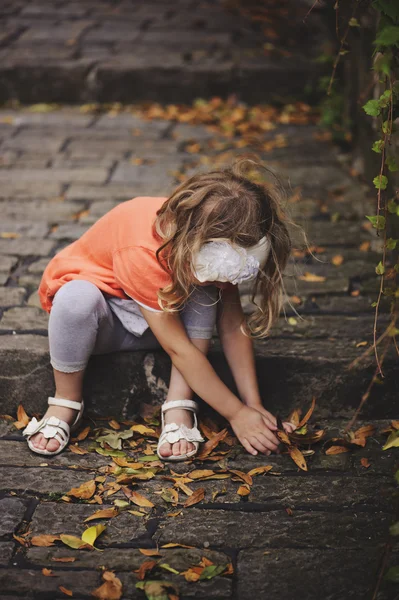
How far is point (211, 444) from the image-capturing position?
249 cm

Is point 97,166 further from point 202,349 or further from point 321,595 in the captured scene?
point 321,595

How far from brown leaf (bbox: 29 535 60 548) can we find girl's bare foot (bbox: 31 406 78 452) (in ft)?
1.39

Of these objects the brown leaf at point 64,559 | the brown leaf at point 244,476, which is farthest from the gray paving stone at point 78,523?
the brown leaf at point 244,476

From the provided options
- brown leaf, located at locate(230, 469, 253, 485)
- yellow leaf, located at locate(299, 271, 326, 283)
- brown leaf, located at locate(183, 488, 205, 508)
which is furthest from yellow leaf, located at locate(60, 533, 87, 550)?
yellow leaf, located at locate(299, 271, 326, 283)

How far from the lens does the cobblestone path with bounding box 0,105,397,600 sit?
1926 millimetres

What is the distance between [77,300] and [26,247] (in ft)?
3.97

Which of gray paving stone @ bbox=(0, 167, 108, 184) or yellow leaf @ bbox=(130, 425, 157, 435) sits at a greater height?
yellow leaf @ bbox=(130, 425, 157, 435)

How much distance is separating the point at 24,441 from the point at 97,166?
254cm

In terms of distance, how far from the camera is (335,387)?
272 cm

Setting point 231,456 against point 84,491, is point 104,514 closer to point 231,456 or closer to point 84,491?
point 84,491

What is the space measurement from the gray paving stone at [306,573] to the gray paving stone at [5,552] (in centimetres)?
60

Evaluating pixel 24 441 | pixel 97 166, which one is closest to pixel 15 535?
pixel 24 441

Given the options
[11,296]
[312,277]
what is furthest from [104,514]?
[312,277]

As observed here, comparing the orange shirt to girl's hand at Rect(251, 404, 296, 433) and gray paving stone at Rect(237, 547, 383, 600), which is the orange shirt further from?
gray paving stone at Rect(237, 547, 383, 600)
